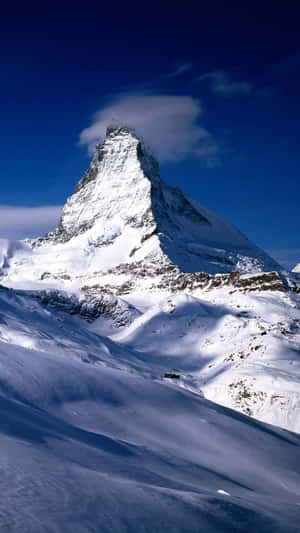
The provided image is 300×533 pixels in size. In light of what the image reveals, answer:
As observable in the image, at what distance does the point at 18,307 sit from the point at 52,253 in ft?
385

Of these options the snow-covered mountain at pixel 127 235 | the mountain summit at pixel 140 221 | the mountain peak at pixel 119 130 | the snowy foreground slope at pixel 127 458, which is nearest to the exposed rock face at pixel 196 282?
the snow-covered mountain at pixel 127 235

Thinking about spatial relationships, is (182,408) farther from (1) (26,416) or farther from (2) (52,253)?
(2) (52,253)

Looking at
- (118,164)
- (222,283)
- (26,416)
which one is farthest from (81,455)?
(118,164)

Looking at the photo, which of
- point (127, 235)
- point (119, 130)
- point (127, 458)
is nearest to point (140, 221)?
point (127, 235)

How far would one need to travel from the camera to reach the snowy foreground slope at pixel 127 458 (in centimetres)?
311

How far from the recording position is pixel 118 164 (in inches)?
7028

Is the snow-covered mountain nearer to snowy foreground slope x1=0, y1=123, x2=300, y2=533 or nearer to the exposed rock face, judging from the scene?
the exposed rock face

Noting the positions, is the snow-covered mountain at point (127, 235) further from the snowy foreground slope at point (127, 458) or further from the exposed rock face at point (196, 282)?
the snowy foreground slope at point (127, 458)

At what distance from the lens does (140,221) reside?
14538 centimetres

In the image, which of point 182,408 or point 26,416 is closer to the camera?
point 26,416

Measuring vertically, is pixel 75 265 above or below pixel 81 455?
above

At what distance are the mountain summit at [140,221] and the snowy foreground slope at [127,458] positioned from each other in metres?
102

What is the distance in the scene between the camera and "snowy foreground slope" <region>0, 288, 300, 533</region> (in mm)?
3105

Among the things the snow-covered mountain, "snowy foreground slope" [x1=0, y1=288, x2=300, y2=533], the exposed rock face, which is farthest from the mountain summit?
"snowy foreground slope" [x1=0, y1=288, x2=300, y2=533]
